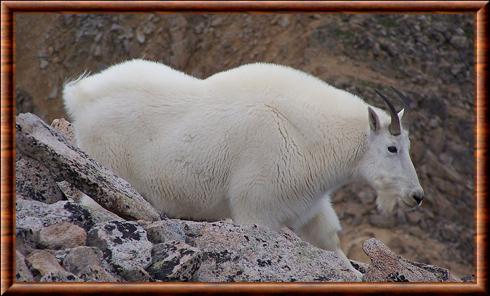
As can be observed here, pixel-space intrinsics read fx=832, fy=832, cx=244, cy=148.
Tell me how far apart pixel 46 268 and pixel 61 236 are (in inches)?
16.5

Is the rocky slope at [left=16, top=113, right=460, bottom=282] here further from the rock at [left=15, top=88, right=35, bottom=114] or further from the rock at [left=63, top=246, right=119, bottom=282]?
the rock at [left=15, top=88, right=35, bottom=114]

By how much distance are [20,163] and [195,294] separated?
2040 mm

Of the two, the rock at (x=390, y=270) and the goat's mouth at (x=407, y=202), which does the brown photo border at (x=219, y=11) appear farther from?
the goat's mouth at (x=407, y=202)

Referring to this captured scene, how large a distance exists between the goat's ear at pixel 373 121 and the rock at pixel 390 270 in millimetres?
1550

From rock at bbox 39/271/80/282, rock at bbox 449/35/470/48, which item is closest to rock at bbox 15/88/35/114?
rock at bbox 449/35/470/48

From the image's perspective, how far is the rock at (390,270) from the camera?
6012 millimetres

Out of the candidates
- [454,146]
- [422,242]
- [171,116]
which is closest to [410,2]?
[171,116]

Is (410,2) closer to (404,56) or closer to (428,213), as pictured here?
(428,213)

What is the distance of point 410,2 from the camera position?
5.41 m

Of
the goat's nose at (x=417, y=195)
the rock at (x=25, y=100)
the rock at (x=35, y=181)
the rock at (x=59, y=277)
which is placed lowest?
the rock at (x=25, y=100)

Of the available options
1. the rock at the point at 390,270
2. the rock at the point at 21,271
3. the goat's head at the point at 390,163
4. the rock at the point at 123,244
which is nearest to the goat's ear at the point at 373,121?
the goat's head at the point at 390,163

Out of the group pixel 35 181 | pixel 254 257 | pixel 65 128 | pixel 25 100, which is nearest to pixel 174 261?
pixel 254 257

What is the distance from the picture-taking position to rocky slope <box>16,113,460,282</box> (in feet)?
17.1

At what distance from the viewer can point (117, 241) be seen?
5.44 m
